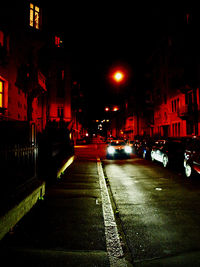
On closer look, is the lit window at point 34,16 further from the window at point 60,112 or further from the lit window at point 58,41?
the window at point 60,112

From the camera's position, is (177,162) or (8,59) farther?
(8,59)

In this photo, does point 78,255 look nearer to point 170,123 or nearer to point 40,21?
point 40,21

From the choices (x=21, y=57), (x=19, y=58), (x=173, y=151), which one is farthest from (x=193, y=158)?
(x=21, y=57)

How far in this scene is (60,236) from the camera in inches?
143

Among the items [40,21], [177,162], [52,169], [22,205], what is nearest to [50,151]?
[52,169]

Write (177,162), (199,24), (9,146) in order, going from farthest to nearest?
1. (199,24)
2. (177,162)
3. (9,146)

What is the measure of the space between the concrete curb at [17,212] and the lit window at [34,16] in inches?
615

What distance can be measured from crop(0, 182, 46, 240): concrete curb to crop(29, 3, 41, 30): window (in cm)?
1563

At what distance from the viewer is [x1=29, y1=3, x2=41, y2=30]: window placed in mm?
16312

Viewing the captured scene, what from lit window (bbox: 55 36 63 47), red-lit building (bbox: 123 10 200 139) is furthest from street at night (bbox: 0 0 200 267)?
lit window (bbox: 55 36 63 47)

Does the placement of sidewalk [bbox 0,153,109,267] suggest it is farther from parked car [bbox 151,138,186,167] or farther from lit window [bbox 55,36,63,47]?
lit window [bbox 55,36,63,47]

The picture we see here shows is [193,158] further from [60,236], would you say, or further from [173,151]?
[60,236]

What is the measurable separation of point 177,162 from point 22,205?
981cm

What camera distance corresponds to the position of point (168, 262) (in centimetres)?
285
